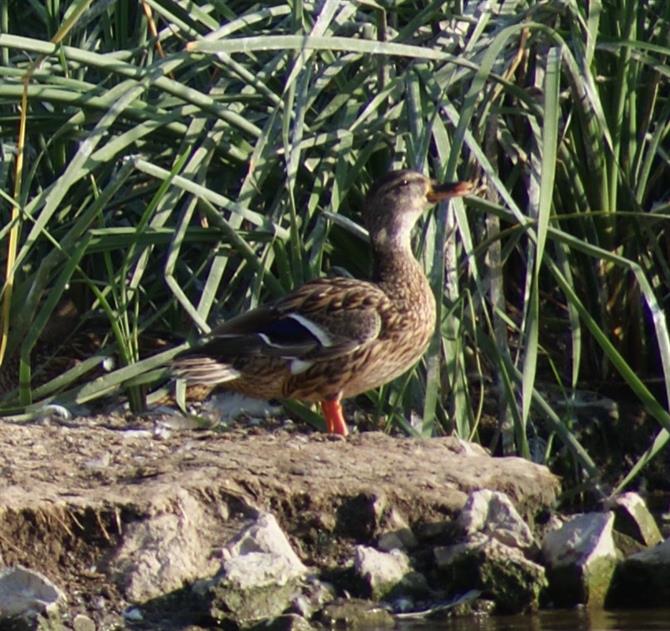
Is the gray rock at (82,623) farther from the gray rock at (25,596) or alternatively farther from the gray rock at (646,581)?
the gray rock at (646,581)

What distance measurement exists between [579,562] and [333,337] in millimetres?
1458

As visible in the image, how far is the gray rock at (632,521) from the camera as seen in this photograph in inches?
215

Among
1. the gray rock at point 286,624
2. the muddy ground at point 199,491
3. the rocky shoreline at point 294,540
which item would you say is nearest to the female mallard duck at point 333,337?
the muddy ground at point 199,491

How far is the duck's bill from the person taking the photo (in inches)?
244

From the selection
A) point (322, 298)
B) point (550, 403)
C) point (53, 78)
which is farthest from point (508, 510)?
point (53, 78)

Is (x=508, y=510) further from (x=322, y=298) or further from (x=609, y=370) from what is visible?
(x=609, y=370)

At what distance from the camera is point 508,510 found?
17.3 feet

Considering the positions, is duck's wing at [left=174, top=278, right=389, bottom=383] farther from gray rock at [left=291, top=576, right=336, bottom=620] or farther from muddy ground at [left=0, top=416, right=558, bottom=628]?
gray rock at [left=291, top=576, right=336, bottom=620]

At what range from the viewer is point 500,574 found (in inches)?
200

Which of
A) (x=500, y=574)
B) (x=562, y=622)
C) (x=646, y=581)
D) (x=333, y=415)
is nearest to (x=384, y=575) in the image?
(x=500, y=574)

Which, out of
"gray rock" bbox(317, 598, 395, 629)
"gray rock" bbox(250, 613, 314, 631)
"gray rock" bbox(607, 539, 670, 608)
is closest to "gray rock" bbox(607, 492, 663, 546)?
"gray rock" bbox(607, 539, 670, 608)

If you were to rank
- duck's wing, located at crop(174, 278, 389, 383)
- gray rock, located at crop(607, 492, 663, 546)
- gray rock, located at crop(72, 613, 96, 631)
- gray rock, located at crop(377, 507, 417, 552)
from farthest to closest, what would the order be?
1. duck's wing, located at crop(174, 278, 389, 383)
2. gray rock, located at crop(607, 492, 663, 546)
3. gray rock, located at crop(377, 507, 417, 552)
4. gray rock, located at crop(72, 613, 96, 631)

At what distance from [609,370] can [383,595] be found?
238 centimetres

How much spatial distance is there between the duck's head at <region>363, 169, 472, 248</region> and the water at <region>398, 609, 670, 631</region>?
1637 mm
